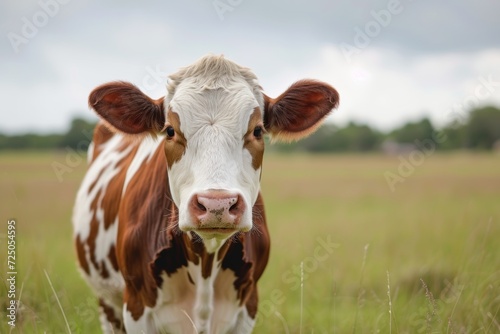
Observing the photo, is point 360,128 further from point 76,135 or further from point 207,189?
point 207,189

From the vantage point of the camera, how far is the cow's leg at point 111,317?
221 inches

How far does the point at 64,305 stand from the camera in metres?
6.46

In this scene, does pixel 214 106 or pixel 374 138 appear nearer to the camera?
pixel 214 106

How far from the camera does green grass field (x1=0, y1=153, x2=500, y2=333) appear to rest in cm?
475

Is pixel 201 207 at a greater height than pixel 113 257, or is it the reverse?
pixel 201 207

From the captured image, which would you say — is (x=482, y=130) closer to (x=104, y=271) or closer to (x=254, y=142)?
(x=104, y=271)

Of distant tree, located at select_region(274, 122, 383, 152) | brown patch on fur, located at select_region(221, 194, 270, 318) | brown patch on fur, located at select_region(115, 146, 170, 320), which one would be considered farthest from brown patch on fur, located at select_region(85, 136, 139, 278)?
distant tree, located at select_region(274, 122, 383, 152)

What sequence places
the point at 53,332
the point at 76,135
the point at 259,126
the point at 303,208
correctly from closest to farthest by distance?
the point at 259,126 → the point at 53,332 → the point at 303,208 → the point at 76,135

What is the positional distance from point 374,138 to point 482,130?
111 feet

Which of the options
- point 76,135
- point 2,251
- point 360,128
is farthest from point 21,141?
point 2,251

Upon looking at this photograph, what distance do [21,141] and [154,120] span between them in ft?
220

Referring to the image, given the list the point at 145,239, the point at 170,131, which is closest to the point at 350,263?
the point at 145,239

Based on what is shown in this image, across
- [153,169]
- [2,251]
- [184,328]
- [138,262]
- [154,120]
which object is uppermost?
[154,120]

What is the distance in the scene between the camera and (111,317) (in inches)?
225
